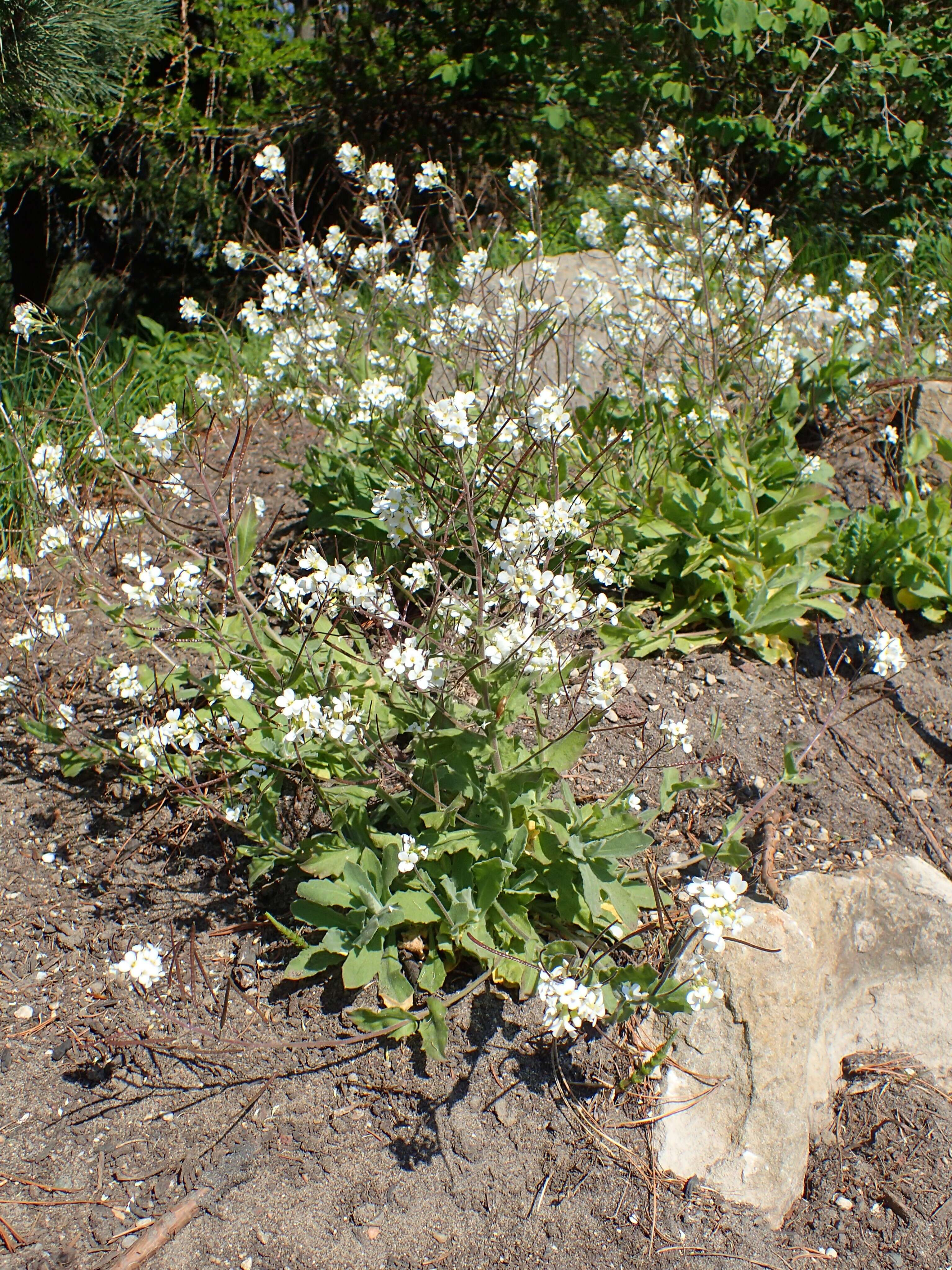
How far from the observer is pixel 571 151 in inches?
280

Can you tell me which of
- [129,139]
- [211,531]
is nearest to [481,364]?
[211,531]

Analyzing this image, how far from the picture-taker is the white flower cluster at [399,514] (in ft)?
6.53

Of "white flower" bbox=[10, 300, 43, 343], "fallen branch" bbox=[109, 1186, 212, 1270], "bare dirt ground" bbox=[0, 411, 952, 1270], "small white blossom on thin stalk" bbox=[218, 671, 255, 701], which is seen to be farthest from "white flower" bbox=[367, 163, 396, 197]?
"fallen branch" bbox=[109, 1186, 212, 1270]

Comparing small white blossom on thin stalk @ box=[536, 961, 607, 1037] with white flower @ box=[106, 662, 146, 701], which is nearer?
small white blossom on thin stalk @ box=[536, 961, 607, 1037]

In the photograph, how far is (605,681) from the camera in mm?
1938

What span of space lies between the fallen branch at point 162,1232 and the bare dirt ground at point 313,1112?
1 cm

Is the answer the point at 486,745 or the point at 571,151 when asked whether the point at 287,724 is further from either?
the point at 571,151

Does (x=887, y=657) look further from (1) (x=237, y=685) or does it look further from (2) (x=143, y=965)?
(2) (x=143, y=965)

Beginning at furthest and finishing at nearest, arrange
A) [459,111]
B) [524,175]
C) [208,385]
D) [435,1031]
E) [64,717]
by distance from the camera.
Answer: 1. [459,111]
2. [524,175]
3. [208,385]
4. [64,717]
5. [435,1031]

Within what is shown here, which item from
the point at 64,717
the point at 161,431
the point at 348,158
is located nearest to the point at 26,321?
the point at 161,431

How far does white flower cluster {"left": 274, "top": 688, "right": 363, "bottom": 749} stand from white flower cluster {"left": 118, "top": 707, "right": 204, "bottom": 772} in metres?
0.24

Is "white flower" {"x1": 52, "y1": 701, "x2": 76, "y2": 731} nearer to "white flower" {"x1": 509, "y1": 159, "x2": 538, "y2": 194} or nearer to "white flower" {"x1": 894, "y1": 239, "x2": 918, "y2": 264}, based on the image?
"white flower" {"x1": 509, "y1": 159, "x2": 538, "y2": 194}

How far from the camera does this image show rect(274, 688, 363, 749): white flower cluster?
1914mm

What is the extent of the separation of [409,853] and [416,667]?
0.48 m
